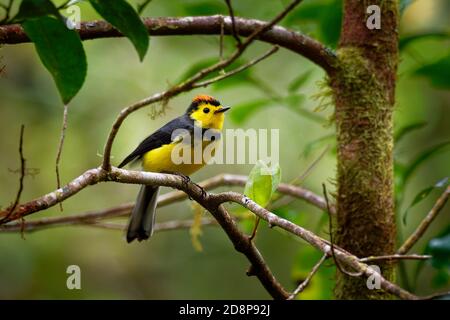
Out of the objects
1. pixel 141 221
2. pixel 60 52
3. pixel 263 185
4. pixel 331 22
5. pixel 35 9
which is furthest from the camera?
pixel 141 221

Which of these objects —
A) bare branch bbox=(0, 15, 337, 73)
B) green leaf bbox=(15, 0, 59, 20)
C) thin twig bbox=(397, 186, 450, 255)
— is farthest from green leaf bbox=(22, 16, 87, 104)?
thin twig bbox=(397, 186, 450, 255)

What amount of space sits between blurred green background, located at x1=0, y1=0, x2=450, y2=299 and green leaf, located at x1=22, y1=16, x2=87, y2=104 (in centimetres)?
355

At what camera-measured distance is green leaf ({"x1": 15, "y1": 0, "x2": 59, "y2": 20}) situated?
4.40 feet

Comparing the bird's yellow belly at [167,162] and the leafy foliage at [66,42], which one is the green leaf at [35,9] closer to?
the leafy foliage at [66,42]

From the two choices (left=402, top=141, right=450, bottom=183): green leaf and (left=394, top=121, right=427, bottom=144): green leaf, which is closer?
(left=402, top=141, right=450, bottom=183): green leaf

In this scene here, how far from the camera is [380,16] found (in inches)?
106

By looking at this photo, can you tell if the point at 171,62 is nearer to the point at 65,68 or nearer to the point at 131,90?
the point at 131,90

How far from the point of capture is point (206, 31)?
2.42 m

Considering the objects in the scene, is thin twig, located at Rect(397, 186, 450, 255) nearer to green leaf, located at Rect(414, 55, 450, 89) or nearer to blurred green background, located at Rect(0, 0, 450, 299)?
green leaf, located at Rect(414, 55, 450, 89)

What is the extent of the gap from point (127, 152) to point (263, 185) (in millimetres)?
3216

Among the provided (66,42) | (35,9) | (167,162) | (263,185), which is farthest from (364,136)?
(35,9)

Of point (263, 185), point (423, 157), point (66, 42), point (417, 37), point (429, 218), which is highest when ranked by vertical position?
point (417, 37)

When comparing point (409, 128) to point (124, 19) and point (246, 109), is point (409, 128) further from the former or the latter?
point (124, 19)
